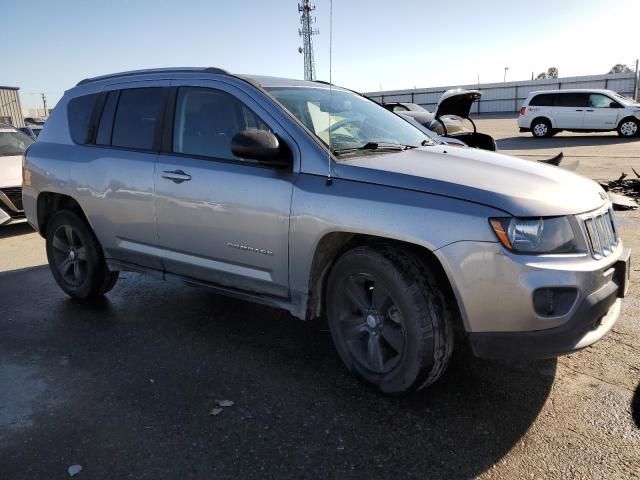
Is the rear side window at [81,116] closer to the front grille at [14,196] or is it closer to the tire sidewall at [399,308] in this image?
the tire sidewall at [399,308]

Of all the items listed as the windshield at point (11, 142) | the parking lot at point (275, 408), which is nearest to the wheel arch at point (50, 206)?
the parking lot at point (275, 408)

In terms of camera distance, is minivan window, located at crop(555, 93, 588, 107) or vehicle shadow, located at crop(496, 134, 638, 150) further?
minivan window, located at crop(555, 93, 588, 107)

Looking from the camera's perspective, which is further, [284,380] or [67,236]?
[67,236]

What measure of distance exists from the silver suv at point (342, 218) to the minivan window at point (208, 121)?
0.4 inches

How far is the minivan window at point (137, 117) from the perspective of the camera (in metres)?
4.09

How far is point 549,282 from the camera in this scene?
8.27 ft

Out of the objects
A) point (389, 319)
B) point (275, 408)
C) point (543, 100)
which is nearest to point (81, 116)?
point (275, 408)

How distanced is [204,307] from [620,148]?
1550 centimetres

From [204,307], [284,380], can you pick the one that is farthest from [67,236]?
[284,380]

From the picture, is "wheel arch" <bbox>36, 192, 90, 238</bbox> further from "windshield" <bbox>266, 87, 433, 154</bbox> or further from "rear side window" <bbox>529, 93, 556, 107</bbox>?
"rear side window" <bbox>529, 93, 556, 107</bbox>

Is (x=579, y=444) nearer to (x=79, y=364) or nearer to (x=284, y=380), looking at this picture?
(x=284, y=380)

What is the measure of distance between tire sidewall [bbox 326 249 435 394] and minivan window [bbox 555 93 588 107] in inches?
795

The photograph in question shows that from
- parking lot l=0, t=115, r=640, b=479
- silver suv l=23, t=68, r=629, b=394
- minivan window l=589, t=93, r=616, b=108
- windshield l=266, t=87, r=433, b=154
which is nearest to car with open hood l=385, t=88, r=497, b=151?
windshield l=266, t=87, r=433, b=154

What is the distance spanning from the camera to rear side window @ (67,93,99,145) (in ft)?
15.1
